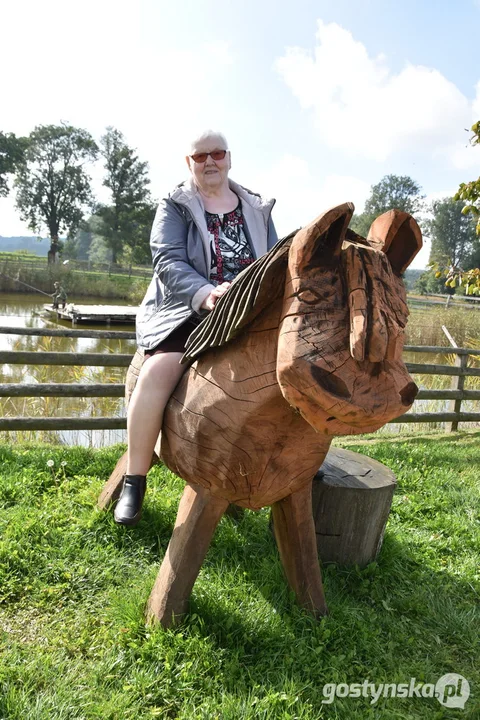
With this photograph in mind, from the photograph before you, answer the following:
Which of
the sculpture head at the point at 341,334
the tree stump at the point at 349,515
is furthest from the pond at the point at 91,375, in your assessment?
the sculpture head at the point at 341,334

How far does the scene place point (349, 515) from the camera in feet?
9.39

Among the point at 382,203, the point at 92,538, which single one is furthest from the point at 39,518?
the point at 382,203

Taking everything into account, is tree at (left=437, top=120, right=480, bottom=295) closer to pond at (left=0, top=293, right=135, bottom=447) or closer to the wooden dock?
pond at (left=0, top=293, right=135, bottom=447)

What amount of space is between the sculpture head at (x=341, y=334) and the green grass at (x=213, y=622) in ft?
4.32

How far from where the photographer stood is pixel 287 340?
1372 mm

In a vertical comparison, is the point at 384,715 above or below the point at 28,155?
below

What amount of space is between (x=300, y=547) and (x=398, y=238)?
60.0 inches

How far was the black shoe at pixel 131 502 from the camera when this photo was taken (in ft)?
6.76

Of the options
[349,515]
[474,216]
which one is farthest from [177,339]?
[474,216]

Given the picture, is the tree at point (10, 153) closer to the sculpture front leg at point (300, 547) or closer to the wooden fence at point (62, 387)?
the wooden fence at point (62, 387)

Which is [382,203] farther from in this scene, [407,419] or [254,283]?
[254,283]

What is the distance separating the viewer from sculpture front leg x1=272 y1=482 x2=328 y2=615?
2260mm

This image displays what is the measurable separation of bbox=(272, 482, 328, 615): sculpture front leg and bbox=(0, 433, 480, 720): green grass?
3.7 inches

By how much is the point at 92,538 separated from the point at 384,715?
177cm
